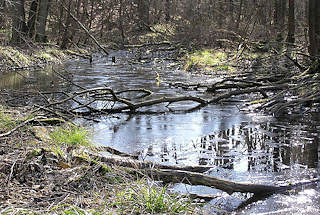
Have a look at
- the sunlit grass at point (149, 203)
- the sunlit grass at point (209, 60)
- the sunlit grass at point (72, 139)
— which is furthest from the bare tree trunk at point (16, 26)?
the sunlit grass at point (209, 60)

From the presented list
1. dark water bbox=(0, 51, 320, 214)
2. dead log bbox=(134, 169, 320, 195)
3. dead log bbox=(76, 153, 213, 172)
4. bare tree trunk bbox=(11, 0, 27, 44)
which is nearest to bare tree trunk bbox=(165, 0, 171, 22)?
dark water bbox=(0, 51, 320, 214)

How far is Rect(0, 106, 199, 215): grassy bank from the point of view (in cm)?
386

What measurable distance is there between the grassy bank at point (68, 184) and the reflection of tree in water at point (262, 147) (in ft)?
6.43

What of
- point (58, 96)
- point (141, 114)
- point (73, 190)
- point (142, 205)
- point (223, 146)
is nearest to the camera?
point (142, 205)

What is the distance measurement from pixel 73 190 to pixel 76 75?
13848 mm

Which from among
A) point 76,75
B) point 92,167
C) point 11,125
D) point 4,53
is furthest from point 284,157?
point 4,53

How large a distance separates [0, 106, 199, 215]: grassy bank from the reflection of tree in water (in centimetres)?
196

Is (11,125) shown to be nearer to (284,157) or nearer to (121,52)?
(284,157)

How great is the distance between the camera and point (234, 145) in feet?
24.1

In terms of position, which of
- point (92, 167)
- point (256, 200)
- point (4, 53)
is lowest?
point (256, 200)

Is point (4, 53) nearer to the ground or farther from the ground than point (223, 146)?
farther from the ground

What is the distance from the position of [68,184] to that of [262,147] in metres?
3.88

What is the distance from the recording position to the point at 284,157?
6500mm

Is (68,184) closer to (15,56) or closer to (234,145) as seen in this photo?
(234,145)
